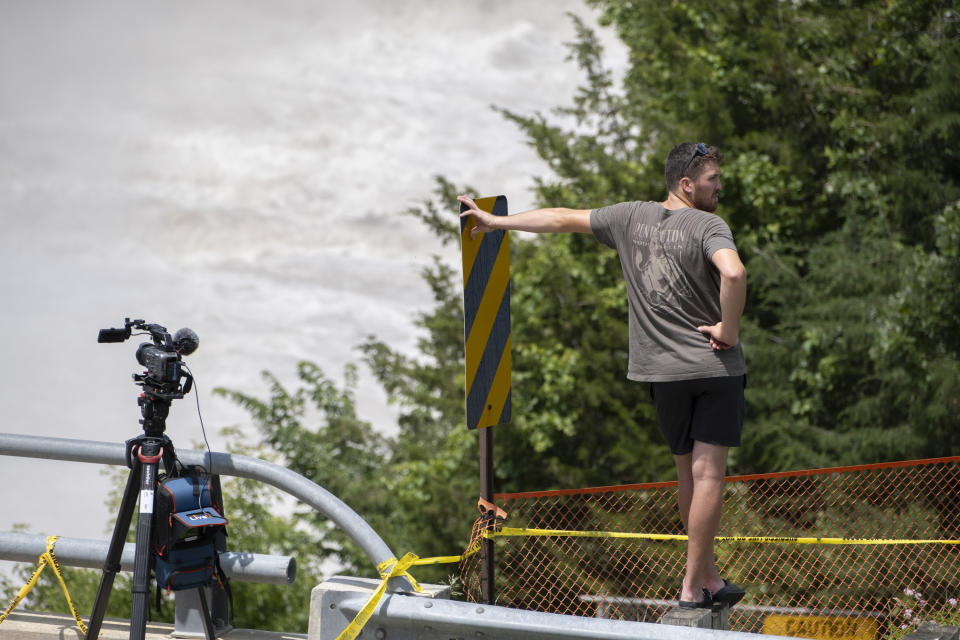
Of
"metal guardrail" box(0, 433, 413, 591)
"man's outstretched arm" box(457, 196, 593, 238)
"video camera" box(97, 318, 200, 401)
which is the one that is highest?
"man's outstretched arm" box(457, 196, 593, 238)

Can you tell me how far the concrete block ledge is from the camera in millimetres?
4219

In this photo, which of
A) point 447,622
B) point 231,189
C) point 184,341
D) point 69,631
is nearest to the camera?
point 447,622

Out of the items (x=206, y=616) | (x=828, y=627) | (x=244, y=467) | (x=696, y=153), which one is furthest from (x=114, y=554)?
(x=828, y=627)

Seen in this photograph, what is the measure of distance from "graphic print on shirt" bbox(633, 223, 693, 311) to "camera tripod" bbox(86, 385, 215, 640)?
1.79 meters

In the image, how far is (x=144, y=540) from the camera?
3.74 m

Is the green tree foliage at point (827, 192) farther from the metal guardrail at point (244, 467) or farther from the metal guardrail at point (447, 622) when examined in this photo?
the metal guardrail at point (447, 622)

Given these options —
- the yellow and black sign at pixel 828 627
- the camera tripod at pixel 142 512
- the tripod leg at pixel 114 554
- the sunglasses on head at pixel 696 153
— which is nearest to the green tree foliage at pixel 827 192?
the yellow and black sign at pixel 828 627

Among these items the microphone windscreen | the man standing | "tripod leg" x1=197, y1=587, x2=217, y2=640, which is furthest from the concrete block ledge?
the man standing

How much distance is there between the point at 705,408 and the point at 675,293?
0.43m

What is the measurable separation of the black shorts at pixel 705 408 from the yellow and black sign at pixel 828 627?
145 centimetres

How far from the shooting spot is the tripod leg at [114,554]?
3.81 metres

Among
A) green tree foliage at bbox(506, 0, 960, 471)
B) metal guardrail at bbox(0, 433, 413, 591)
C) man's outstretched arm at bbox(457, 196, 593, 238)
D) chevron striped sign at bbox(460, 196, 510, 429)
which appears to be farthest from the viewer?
green tree foliage at bbox(506, 0, 960, 471)

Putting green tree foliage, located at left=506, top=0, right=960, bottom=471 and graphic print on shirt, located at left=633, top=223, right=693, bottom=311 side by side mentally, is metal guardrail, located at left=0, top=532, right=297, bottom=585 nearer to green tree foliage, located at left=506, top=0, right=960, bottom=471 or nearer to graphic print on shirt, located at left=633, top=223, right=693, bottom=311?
graphic print on shirt, located at left=633, top=223, right=693, bottom=311

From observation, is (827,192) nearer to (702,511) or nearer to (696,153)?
(696,153)
